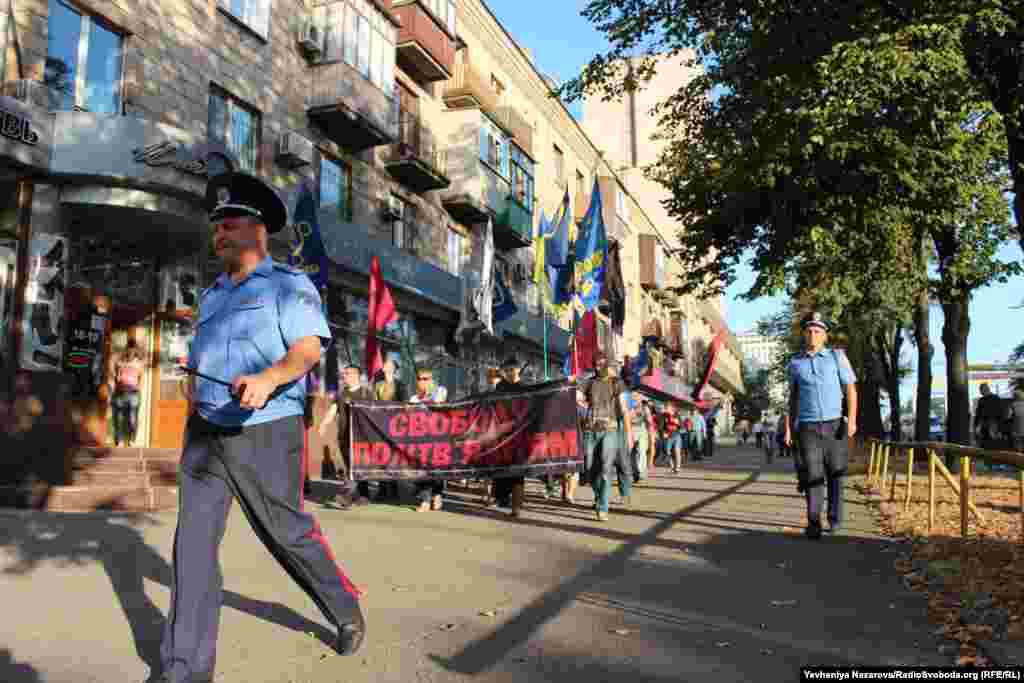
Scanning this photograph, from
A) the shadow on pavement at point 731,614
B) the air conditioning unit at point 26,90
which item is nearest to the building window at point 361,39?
the air conditioning unit at point 26,90

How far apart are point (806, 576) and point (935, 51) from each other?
29.2 ft

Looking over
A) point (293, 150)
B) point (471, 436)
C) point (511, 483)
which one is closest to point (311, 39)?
point (293, 150)

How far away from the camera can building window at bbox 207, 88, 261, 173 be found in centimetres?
1527

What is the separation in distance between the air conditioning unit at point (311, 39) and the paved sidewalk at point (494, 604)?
1199cm

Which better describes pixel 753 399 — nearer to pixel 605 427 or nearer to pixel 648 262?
pixel 648 262

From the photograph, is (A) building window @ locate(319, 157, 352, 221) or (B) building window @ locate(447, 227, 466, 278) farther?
(B) building window @ locate(447, 227, 466, 278)

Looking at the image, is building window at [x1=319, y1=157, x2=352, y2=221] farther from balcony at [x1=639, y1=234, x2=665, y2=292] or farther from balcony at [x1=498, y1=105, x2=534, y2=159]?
balcony at [x1=639, y1=234, x2=665, y2=292]

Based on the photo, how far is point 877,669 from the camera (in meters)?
3.56

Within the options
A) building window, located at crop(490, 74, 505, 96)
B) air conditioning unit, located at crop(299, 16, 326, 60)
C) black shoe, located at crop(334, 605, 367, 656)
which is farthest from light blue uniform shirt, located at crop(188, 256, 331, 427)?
building window, located at crop(490, 74, 505, 96)

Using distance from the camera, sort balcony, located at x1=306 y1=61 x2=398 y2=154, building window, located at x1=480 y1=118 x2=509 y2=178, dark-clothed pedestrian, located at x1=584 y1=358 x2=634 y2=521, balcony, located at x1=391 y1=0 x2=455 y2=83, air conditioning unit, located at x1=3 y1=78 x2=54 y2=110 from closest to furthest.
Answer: dark-clothed pedestrian, located at x1=584 y1=358 x2=634 y2=521 → air conditioning unit, located at x1=3 y1=78 x2=54 y2=110 → balcony, located at x1=306 y1=61 x2=398 y2=154 → balcony, located at x1=391 y1=0 x2=455 y2=83 → building window, located at x1=480 y1=118 x2=509 y2=178

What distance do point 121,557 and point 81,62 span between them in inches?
363

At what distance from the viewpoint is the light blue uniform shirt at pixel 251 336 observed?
3389 millimetres

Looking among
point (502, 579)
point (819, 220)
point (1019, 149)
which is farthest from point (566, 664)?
point (819, 220)

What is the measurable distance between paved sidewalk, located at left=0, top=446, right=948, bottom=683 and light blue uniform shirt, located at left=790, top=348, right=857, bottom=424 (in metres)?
1.12
